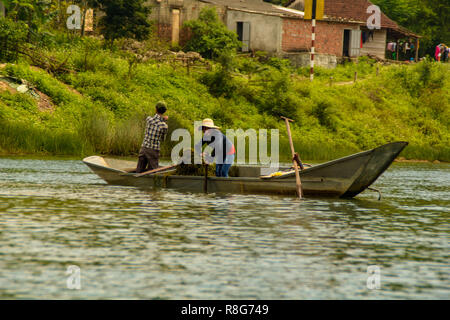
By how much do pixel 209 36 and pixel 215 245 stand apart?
31.7m

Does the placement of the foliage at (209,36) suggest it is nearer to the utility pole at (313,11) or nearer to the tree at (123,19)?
the tree at (123,19)

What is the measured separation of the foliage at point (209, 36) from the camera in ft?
131

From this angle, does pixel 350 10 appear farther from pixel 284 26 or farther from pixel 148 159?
pixel 148 159

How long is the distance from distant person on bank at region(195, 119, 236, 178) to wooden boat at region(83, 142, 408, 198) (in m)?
0.62

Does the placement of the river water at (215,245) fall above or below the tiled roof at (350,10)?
below

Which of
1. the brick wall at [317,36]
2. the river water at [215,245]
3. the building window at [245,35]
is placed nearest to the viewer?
the river water at [215,245]

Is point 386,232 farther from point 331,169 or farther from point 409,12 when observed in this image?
point 409,12

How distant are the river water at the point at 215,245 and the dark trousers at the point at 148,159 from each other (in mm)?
701

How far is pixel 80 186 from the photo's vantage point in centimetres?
1653

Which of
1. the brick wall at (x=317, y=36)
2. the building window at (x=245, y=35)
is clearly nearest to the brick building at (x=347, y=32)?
the brick wall at (x=317, y=36)

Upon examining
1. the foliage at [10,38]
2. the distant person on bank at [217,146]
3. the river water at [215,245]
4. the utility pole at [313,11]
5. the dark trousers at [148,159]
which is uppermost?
the utility pole at [313,11]

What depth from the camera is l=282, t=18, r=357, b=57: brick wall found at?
43750 mm

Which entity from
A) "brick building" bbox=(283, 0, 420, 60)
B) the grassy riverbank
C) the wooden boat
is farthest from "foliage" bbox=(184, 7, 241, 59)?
the wooden boat
